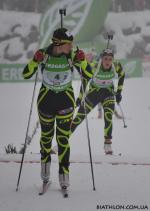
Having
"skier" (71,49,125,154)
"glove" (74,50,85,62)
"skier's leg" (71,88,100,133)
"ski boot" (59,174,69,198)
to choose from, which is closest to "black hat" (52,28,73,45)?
"glove" (74,50,85,62)

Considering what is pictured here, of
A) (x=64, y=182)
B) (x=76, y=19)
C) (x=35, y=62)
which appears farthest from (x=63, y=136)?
(x=76, y=19)

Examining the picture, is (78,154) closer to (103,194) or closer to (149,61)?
(103,194)

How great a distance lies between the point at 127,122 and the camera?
5.05m

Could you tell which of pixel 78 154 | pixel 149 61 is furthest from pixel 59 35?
pixel 149 61

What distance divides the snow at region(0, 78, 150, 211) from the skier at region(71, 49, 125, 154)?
0.30 ft

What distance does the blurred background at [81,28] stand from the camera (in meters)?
→ 5.91

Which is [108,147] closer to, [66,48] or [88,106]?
[88,106]

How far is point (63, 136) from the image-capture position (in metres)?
3.31

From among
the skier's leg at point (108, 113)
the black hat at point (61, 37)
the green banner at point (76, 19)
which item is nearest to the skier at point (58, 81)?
the black hat at point (61, 37)

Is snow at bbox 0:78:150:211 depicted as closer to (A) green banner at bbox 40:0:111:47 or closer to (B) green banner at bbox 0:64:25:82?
(B) green banner at bbox 0:64:25:82

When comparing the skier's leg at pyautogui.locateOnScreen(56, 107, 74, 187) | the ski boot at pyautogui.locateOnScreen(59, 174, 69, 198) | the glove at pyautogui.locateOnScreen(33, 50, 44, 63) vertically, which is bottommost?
the ski boot at pyautogui.locateOnScreen(59, 174, 69, 198)

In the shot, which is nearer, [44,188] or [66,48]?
[66,48]

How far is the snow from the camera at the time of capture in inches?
126

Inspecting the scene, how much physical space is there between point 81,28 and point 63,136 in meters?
3.14
